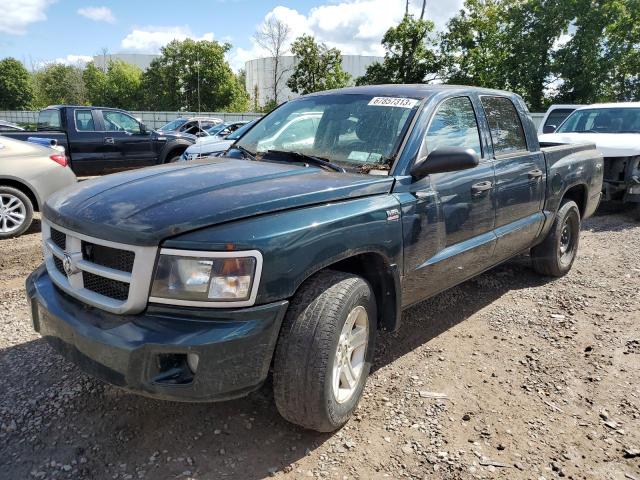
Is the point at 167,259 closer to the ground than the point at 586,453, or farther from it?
farther from it

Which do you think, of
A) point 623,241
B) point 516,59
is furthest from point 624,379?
point 516,59

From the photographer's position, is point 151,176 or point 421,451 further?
point 151,176

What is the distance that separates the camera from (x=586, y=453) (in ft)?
8.42

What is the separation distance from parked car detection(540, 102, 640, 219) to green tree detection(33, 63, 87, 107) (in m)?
54.9

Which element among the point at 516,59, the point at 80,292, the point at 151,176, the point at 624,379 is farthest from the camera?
the point at 516,59

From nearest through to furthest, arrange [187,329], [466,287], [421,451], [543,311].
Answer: [187,329] → [421,451] → [543,311] → [466,287]

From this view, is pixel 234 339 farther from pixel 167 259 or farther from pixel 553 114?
pixel 553 114

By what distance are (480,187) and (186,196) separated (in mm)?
2103

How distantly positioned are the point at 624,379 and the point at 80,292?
3323mm

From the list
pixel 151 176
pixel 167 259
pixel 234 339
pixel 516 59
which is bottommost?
pixel 234 339

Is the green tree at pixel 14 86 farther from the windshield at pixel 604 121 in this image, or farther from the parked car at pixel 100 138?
the windshield at pixel 604 121

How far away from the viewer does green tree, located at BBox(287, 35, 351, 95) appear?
3105cm

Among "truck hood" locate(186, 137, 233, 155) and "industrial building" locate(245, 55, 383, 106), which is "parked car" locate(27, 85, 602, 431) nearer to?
"truck hood" locate(186, 137, 233, 155)

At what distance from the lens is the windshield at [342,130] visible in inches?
124
